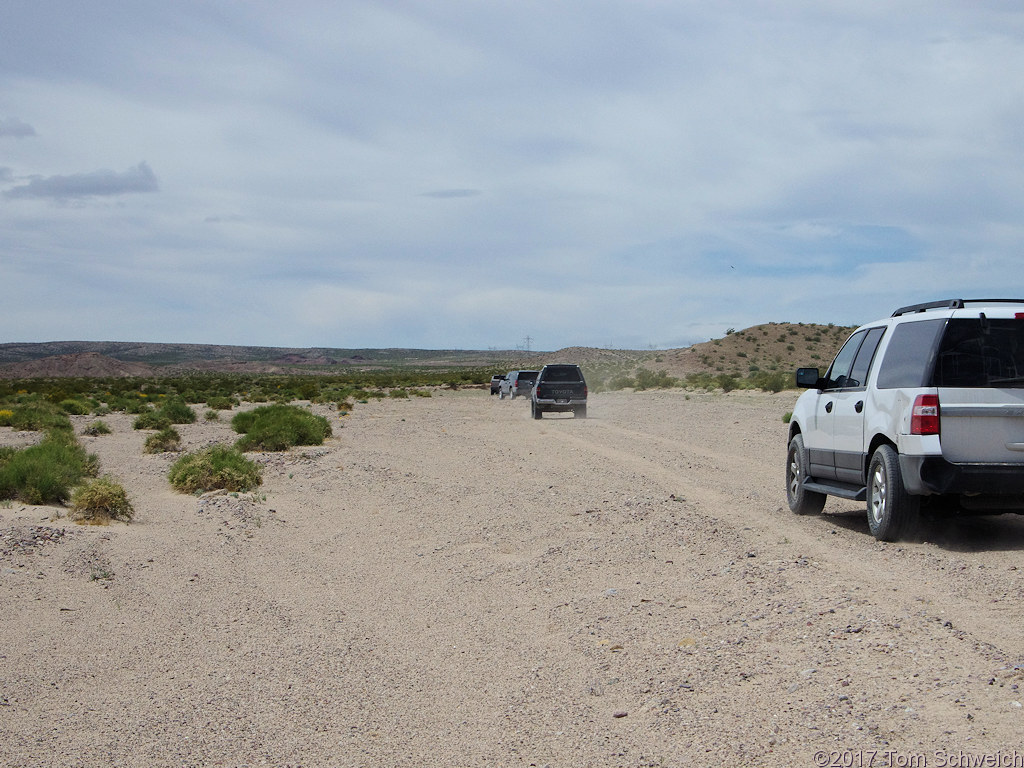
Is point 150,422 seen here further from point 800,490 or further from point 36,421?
point 800,490

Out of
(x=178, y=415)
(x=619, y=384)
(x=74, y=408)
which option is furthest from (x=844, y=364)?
(x=619, y=384)

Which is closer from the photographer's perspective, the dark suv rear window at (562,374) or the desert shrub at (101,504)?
the desert shrub at (101,504)

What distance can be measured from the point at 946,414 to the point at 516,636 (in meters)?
4.39

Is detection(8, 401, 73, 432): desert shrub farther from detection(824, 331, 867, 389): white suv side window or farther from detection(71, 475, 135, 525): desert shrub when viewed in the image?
detection(824, 331, 867, 389): white suv side window

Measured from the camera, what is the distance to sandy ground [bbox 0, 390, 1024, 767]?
16.4 feet

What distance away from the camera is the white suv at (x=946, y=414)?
8250 mm

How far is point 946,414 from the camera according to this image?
8320mm

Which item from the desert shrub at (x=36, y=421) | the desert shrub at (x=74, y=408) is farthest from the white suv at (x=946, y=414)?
the desert shrub at (x=74, y=408)

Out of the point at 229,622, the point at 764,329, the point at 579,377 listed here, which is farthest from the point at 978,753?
the point at 764,329

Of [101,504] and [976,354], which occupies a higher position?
[976,354]

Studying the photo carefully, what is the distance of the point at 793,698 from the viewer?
17.1 feet

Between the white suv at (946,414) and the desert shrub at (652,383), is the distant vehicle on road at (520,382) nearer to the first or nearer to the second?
the desert shrub at (652,383)

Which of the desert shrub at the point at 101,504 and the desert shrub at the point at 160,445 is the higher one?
the desert shrub at the point at 101,504

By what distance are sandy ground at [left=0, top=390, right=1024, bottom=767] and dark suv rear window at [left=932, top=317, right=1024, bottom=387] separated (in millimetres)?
1587
